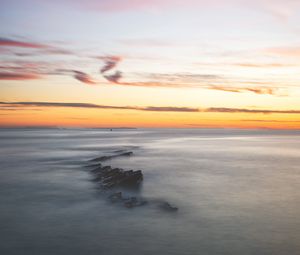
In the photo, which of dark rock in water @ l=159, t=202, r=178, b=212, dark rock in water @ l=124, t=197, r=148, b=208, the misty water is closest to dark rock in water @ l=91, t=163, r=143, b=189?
the misty water

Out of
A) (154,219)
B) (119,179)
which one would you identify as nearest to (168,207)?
(154,219)

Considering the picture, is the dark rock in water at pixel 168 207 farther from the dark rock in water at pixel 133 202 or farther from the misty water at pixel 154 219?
the dark rock in water at pixel 133 202

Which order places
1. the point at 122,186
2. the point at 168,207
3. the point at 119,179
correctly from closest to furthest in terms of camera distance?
the point at 168,207
the point at 122,186
the point at 119,179

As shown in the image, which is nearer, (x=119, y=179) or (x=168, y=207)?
(x=168, y=207)

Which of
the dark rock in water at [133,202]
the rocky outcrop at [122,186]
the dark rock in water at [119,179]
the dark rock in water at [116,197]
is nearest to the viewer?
the dark rock in water at [133,202]

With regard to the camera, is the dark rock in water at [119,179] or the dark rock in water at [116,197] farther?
the dark rock in water at [119,179]

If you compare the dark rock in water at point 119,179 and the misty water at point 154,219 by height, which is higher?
the dark rock in water at point 119,179

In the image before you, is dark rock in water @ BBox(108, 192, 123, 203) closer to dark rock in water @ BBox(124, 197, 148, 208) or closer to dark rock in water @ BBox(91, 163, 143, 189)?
dark rock in water @ BBox(124, 197, 148, 208)

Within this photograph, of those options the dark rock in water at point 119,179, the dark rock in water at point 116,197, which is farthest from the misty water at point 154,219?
the dark rock in water at point 119,179

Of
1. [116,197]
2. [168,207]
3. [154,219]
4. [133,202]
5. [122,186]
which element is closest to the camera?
[154,219]

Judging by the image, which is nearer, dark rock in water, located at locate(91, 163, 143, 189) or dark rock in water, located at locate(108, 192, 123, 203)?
dark rock in water, located at locate(108, 192, 123, 203)

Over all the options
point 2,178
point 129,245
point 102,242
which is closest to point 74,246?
point 102,242

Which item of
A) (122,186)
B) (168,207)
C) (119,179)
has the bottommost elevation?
(168,207)

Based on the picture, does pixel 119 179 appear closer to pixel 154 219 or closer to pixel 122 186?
pixel 122 186
